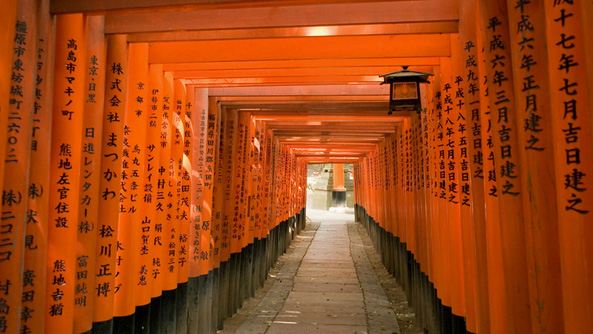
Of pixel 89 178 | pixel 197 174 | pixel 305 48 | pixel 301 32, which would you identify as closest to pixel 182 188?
pixel 197 174

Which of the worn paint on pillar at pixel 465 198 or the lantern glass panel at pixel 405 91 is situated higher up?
the lantern glass panel at pixel 405 91

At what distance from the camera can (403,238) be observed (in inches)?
326

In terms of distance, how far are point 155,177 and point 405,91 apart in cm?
288

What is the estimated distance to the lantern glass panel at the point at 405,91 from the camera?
3.95m

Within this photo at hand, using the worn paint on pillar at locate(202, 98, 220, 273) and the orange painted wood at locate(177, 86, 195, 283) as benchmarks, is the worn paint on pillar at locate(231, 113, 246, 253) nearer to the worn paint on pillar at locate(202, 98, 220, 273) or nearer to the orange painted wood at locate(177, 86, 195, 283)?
the worn paint on pillar at locate(202, 98, 220, 273)

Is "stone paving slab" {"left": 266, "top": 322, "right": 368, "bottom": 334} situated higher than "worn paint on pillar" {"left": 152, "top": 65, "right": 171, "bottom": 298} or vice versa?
"worn paint on pillar" {"left": 152, "top": 65, "right": 171, "bottom": 298}

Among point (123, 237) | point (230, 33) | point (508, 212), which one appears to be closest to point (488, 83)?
point (508, 212)

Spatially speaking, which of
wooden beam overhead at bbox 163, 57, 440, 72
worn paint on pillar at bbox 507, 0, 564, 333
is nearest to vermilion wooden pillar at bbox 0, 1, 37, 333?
wooden beam overhead at bbox 163, 57, 440, 72

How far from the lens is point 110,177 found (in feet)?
10.2

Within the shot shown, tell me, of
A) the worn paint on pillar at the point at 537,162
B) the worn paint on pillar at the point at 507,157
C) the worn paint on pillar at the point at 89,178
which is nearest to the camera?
the worn paint on pillar at the point at 537,162

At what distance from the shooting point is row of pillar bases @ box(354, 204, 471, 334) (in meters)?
4.00

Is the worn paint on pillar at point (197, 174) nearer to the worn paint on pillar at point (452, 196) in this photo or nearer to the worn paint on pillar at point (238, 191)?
the worn paint on pillar at point (238, 191)

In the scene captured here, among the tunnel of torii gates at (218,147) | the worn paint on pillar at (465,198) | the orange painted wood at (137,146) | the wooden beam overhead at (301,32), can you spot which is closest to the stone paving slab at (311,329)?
the tunnel of torii gates at (218,147)

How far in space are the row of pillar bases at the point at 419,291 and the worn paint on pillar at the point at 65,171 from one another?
10.8 ft
